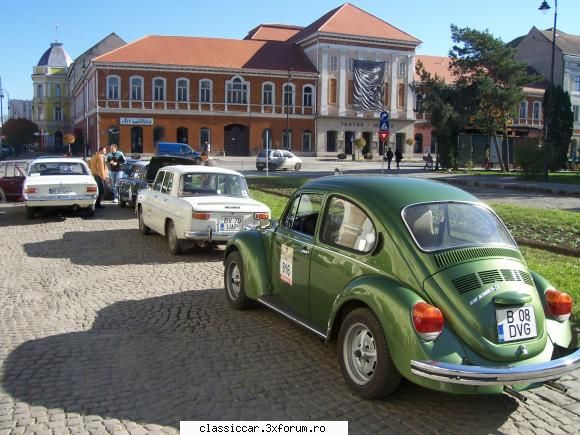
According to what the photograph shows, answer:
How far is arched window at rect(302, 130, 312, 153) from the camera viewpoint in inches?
2574

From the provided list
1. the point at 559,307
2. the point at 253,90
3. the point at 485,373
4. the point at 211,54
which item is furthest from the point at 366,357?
the point at 211,54

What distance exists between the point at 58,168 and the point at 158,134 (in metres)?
46.8

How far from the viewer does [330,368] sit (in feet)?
17.0

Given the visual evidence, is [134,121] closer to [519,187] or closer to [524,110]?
[519,187]

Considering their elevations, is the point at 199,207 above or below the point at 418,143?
below

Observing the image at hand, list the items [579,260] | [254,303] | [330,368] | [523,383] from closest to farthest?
1. [523,383]
2. [330,368]
3. [254,303]
4. [579,260]

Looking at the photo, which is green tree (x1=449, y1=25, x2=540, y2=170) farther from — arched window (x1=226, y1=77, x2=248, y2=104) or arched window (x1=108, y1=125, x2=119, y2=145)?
arched window (x1=108, y1=125, x2=119, y2=145)

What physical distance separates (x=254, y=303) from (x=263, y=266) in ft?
2.48

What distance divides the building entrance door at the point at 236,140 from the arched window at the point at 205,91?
11.7 ft

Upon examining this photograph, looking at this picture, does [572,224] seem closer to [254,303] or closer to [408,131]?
[254,303]

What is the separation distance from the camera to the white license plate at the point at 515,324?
4113 millimetres

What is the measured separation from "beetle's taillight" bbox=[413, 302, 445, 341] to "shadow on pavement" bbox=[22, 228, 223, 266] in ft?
21.0

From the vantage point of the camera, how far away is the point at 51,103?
342 feet

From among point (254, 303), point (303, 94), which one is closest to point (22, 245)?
point (254, 303)
